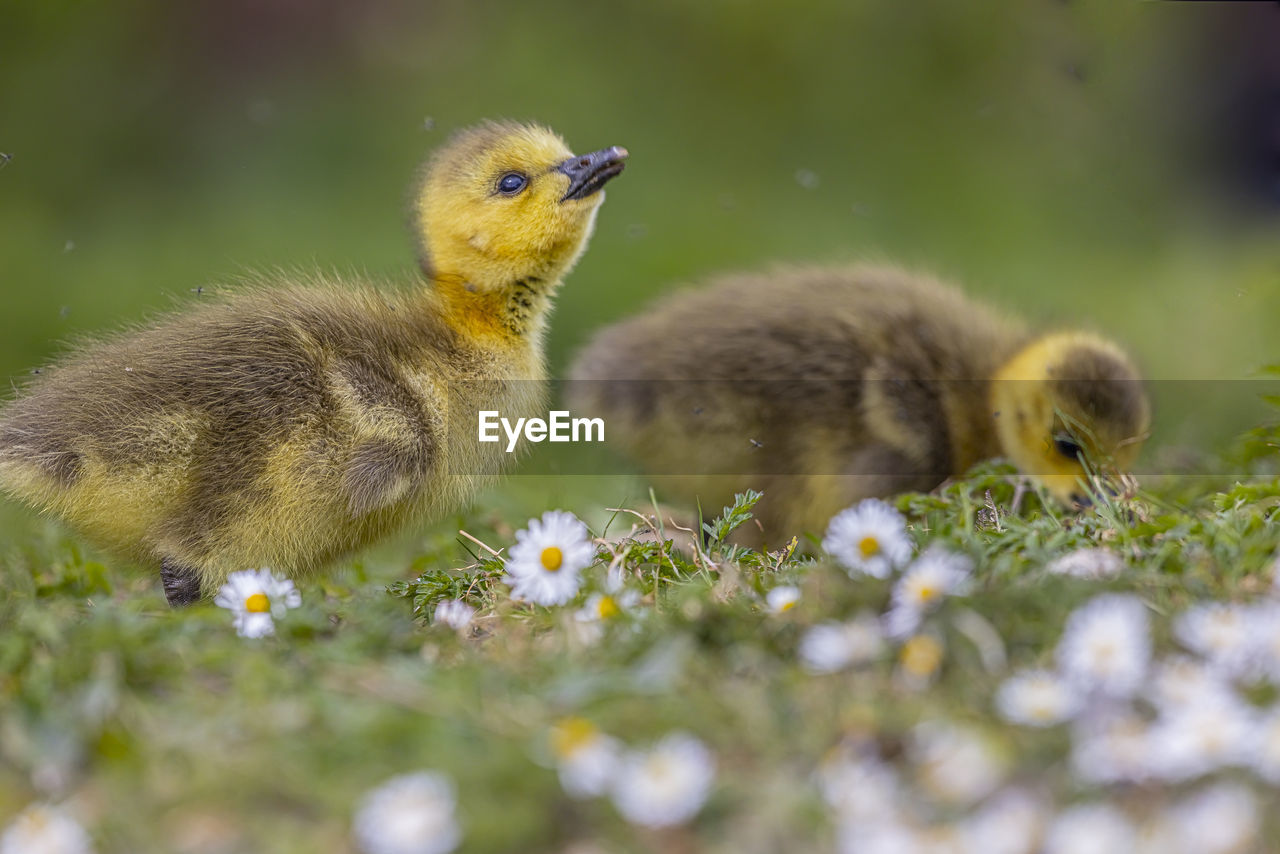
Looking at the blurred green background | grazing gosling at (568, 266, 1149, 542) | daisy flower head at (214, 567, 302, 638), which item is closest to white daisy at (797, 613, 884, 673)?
daisy flower head at (214, 567, 302, 638)

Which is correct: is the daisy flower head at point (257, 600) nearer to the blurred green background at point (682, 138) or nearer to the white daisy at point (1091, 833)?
the white daisy at point (1091, 833)

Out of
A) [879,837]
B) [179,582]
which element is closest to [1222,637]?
[879,837]

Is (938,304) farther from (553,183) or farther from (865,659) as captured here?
(865,659)

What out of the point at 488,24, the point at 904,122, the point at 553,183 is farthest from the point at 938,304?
the point at 488,24

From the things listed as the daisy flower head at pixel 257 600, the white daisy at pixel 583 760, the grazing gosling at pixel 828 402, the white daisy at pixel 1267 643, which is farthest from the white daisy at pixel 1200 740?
the grazing gosling at pixel 828 402

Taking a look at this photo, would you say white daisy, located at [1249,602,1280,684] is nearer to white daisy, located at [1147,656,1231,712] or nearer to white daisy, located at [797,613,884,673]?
white daisy, located at [1147,656,1231,712]

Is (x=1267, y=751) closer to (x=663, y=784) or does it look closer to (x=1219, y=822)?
(x=1219, y=822)
